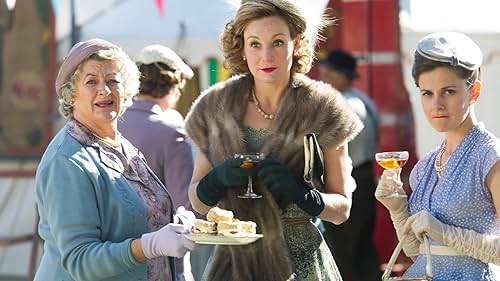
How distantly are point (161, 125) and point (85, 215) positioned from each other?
69.1 inches

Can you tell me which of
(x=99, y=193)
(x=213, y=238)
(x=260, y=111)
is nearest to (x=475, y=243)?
(x=213, y=238)

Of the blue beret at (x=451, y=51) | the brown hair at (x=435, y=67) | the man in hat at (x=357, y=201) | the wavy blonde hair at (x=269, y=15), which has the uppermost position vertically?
the wavy blonde hair at (x=269, y=15)

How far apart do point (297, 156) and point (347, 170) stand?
22 cm

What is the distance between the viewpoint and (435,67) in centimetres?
361

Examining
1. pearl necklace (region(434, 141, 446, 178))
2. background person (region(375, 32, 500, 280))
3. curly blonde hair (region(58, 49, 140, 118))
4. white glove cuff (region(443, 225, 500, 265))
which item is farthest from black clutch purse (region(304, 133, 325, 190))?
curly blonde hair (region(58, 49, 140, 118))

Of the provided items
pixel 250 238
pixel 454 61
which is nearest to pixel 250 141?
pixel 250 238

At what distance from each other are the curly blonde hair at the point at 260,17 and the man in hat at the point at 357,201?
3.35 metres

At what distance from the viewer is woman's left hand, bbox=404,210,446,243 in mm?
3510

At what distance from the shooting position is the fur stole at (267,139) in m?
3.88

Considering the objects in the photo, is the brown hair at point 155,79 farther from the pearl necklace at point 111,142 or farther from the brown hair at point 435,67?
the brown hair at point 435,67

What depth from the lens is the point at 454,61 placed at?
357 centimetres

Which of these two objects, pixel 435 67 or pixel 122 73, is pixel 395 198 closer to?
pixel 435 67

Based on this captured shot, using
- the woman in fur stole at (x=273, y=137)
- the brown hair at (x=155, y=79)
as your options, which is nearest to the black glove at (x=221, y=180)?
the woman in fur stole at (x=273, y=137)

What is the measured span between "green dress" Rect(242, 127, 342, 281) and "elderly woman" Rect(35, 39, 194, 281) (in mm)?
348
